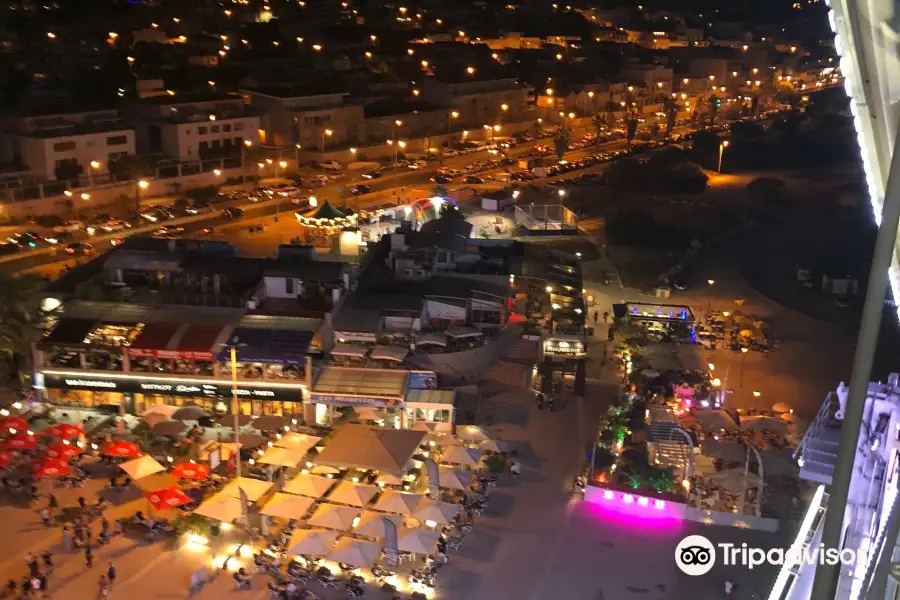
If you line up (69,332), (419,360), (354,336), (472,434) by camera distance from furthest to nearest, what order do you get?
(419,360) → (354,336) → (69,332) → (472,434)

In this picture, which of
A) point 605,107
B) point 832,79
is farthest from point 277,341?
point 832,79

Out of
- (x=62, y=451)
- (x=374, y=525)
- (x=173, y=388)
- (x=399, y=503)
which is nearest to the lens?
(x=374, y=525)

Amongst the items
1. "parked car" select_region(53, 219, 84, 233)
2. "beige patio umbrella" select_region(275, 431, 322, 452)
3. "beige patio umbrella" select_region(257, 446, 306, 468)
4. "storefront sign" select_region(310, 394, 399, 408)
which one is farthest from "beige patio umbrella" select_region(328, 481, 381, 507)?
"parked car" select_region(53, 219, 84, 233)

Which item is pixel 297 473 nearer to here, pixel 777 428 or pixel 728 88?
pixel 777 428

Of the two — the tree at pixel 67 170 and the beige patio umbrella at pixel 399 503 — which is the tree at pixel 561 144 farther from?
the beige patio umbrella at pixel 399 503

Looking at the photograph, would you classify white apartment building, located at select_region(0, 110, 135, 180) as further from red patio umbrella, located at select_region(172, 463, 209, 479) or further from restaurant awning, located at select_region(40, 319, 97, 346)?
red patio umbrella, located at select_region(172, 463, 209, 479)

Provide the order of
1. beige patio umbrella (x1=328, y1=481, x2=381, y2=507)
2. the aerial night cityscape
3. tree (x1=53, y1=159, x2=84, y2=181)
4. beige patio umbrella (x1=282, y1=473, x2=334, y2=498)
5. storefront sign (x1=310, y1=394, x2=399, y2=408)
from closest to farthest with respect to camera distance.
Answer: the aerial night cityscape
beige patio umbrella (x1=328, y1=481, x2=381, y2=507)
beige patio umbrella (x1=282, y1=473, x2=334, y2=498)
storefront sign (x1=310, y1=394, x2=399, y2=408)
tree (x1=53, y1=159, x2=84, y2=181)

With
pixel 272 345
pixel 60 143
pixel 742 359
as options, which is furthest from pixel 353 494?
pixel 60 143

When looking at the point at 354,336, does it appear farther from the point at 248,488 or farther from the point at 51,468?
the point at 51,468
